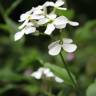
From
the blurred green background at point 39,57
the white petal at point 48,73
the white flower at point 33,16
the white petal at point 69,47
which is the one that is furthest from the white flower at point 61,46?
the white petal at point 48,73

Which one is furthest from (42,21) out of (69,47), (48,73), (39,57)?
(39,57)

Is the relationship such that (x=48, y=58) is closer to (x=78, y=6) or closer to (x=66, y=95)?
(x=78, y=6)

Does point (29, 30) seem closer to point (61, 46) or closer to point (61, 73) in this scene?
point (61, 46)

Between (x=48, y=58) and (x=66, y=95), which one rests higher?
(x=66, y=95)

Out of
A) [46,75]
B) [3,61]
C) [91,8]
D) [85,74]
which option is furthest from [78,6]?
[46,75]

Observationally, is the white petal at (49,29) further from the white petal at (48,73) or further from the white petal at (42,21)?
the white petal at (48,73)

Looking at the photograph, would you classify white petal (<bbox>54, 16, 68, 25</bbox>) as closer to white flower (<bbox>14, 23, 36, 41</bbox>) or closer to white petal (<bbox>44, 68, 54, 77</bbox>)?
white flower (<bbox>14, 23, 36, 41</bbox>)

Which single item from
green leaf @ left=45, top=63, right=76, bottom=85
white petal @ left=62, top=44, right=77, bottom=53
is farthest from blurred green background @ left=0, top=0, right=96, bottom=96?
white petal @ left=62, top=44, right=77, bottom=53
